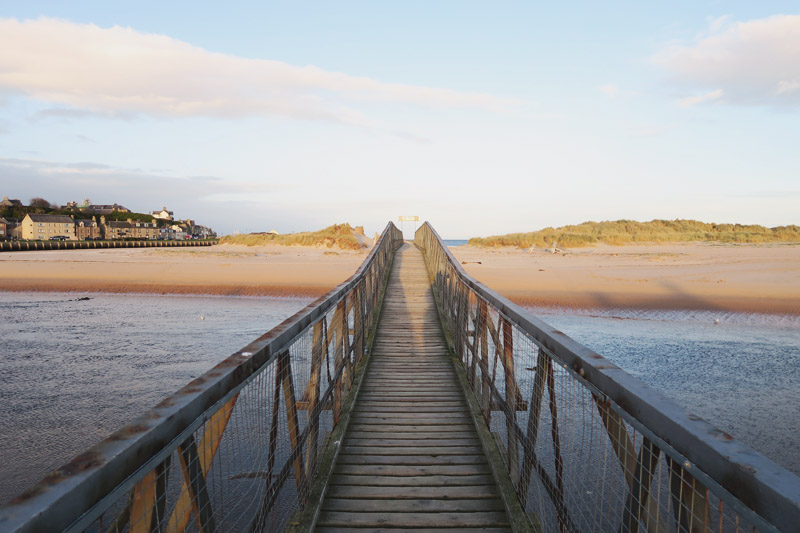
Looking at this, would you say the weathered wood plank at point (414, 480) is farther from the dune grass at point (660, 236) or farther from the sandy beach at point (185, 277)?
the dune grass at point (660, 236)

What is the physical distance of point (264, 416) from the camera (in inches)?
265

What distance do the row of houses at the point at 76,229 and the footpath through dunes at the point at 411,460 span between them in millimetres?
94064

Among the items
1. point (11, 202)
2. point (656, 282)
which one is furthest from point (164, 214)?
point (656, 282)

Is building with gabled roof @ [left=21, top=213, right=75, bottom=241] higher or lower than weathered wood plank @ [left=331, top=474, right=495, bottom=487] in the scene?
higher

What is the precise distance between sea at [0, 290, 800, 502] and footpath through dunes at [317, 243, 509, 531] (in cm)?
391

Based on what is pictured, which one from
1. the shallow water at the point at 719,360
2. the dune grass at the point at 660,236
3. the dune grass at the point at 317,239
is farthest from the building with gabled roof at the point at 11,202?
the shallow water at the point at 719,360

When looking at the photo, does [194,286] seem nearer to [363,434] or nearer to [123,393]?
[123,393]

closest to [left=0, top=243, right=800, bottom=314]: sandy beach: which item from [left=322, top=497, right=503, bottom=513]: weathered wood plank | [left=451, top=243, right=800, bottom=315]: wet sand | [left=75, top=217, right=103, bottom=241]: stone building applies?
[left=451, top=243, right=800, bottom=315]: wet sand

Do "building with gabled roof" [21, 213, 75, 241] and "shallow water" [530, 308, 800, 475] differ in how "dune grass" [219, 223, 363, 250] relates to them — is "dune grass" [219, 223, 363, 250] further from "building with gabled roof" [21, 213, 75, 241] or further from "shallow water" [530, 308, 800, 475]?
"building with gabled roof" [21, 213, 75, 241]

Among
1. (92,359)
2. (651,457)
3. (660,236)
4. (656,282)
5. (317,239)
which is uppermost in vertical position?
(660,236)

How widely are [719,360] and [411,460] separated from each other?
923cm

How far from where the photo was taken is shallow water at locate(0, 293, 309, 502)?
6.29 metres

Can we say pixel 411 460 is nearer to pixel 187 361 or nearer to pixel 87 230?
pixel 187 361

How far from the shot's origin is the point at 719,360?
1002 cm
